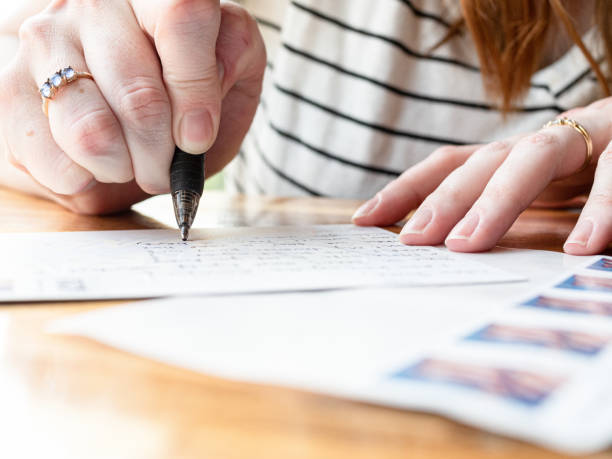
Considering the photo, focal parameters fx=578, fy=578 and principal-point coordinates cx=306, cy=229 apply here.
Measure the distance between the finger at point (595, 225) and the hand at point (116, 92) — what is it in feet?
1.06

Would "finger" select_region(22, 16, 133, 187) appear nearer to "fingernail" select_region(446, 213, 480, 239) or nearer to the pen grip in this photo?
the pen grip

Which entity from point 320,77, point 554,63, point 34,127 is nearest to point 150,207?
point 34,127

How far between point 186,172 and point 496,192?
28cm

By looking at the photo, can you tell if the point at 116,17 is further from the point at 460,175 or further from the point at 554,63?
the point at 554,63

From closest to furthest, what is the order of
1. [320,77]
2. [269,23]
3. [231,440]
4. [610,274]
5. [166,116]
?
[231,440]
[610,274]
[166,116]
[320,77]
[269,23]

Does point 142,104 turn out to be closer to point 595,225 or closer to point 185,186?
point 185,186

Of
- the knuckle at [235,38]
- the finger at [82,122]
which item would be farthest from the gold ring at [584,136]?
the finger at [82,122]

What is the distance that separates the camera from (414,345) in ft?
0.74

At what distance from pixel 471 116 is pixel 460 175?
582mm

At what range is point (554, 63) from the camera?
1.04m

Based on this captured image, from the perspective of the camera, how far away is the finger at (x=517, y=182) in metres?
0.47

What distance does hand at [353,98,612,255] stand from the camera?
1.57ft

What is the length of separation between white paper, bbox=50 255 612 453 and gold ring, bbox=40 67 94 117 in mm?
300

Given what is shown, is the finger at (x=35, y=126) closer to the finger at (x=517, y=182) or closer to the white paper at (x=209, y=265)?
the white paper at (x=209, y=265)
